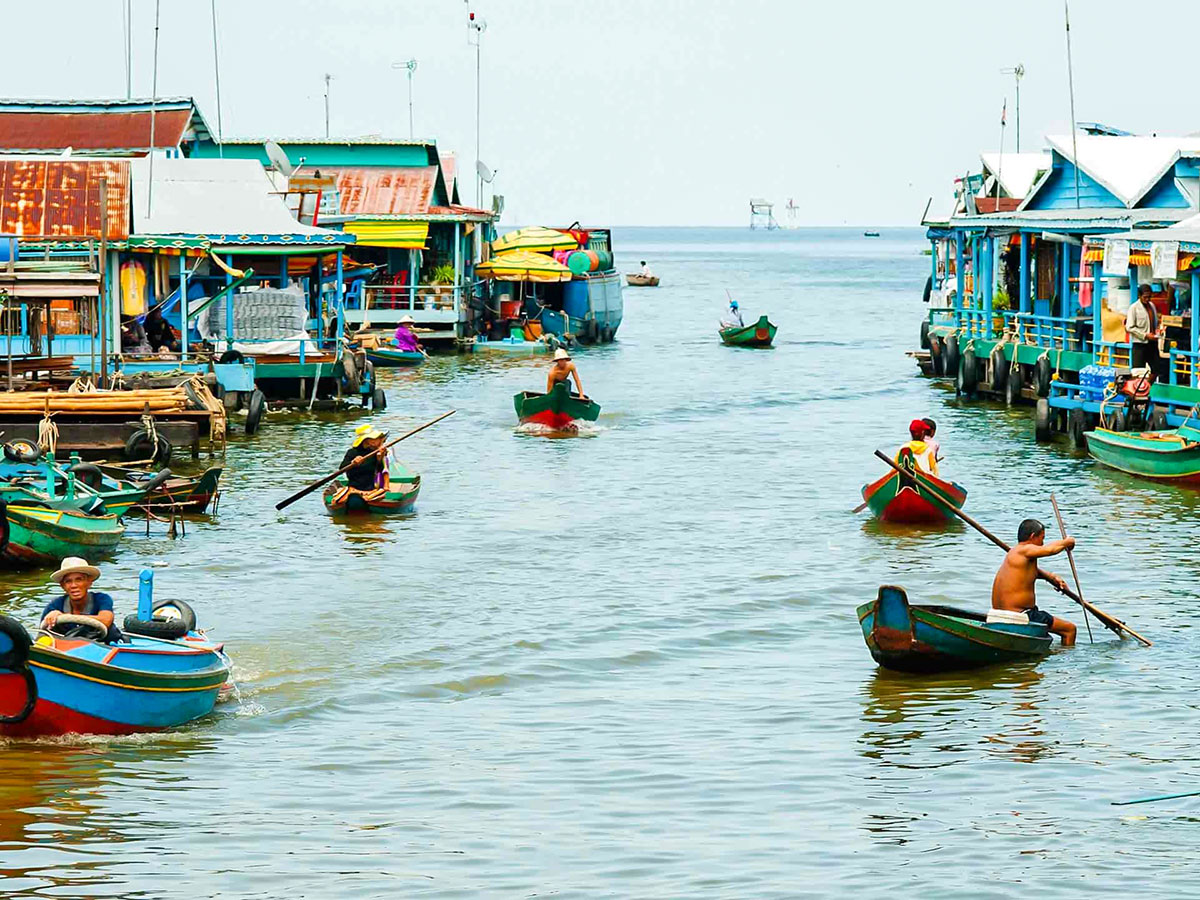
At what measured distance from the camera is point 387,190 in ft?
180

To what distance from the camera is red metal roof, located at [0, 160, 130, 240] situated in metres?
36.8

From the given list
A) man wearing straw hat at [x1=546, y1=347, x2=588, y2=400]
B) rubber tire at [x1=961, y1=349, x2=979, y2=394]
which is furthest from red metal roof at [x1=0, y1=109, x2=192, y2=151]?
rubber tire at [x1=961, y1=349, x2=979, y2=394]

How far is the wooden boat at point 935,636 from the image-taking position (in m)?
15.4

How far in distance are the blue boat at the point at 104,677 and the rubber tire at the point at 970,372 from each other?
27.9m

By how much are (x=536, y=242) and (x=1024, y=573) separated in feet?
144

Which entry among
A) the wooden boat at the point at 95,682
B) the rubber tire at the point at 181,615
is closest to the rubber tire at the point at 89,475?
the rubber tire at the point at 181,615

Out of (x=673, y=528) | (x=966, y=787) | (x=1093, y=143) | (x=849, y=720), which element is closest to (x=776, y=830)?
(x=966, y=787)

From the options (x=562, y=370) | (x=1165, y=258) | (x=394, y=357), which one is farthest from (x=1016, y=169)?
(x=1165, y=258)

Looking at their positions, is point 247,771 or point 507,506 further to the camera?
point 507,506

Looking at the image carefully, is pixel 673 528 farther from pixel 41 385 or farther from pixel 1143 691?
pixel 41 385

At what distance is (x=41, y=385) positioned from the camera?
98.9 ft

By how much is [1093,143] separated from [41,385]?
83.2 feet

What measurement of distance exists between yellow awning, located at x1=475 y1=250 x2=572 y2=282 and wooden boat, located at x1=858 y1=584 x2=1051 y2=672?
4080 centimetres

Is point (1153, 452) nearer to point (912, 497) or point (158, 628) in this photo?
point (912, 497)
